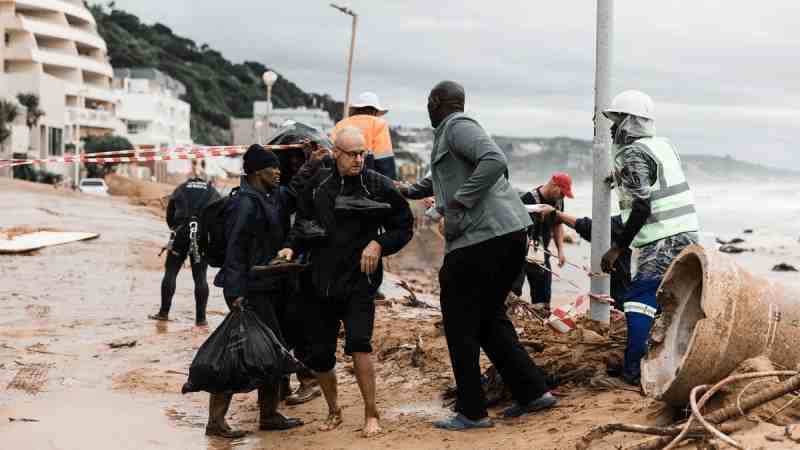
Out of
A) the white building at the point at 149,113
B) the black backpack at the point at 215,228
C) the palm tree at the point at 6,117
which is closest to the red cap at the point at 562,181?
the black backpack at the point at 215,228

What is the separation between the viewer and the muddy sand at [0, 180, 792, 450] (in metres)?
5.93

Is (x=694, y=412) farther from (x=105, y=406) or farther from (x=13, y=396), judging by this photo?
(x=13, y=396)

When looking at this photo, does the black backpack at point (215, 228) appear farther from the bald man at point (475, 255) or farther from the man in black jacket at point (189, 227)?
the man in black jacket at point (189, 227)

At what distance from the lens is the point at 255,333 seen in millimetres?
6145

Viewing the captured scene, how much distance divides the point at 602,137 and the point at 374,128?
7.48 feet

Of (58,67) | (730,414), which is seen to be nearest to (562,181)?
(730,414)

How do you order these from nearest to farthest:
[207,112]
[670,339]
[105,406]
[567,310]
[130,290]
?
[670,339], [105,406], [567,310], [130,290], [207,112]

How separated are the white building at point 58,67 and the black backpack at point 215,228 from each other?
63873 mm

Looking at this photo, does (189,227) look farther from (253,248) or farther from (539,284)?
(253,248)

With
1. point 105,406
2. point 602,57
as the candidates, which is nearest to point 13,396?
point 105,406

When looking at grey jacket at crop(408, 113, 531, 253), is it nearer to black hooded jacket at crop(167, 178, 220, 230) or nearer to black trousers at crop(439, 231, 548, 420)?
black trousers at crop(439, 231, 548, 420)

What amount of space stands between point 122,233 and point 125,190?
26397mm

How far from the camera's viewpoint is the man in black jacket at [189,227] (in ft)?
33.7

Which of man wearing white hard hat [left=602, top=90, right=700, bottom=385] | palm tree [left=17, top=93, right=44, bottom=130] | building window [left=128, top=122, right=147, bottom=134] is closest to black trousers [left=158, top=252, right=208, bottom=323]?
man wearing white hard hat [left=602, top=90, right=700, bottom=385]
